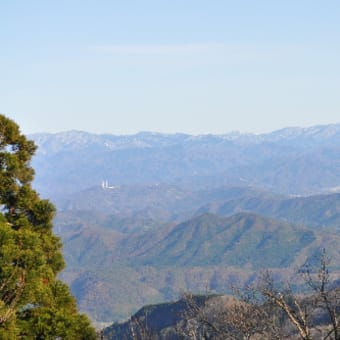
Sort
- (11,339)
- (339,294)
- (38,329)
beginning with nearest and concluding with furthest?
(11,339)
(38,329)
(339,294)

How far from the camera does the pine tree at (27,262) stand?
18719mm

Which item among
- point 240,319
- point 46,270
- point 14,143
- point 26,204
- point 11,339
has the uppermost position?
point 14,143

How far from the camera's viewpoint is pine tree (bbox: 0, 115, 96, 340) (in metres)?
18.7

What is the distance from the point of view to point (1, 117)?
23891 millimetres

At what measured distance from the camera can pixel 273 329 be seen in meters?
20.0

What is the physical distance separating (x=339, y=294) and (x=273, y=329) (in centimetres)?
363

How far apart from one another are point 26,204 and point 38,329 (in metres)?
5.01

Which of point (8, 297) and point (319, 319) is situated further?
point (319, 319)

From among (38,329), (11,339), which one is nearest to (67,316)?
(38,329)

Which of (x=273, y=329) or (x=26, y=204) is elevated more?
(x=26, y=204)

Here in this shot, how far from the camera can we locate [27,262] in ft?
62.4

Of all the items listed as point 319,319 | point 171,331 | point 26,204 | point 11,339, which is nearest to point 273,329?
point 11,339

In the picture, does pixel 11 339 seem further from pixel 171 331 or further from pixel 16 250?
pixel 171 331

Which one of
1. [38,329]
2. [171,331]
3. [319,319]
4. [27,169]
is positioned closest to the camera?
[38,329]
